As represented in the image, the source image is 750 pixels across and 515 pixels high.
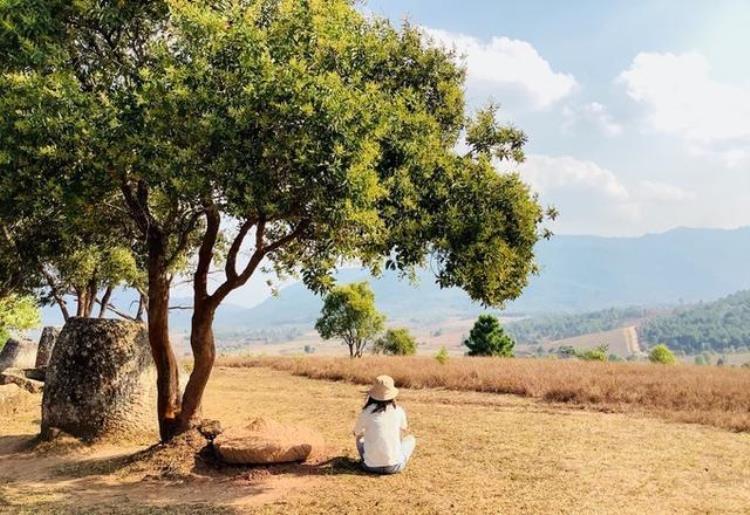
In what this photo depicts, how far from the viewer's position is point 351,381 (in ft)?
107

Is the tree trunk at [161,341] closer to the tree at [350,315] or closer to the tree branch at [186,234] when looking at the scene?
the tree branch at [186,234]

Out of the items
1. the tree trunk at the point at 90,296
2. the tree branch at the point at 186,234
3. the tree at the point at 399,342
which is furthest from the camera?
the tree at the point at 399,342

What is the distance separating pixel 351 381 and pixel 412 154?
21.6 meters

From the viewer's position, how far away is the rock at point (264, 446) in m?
13.9

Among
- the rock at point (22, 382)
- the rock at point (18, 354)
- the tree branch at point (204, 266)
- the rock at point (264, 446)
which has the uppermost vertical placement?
the tree branch at point (204, 266)

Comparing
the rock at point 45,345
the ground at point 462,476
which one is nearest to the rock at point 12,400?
the ground at point 462,476

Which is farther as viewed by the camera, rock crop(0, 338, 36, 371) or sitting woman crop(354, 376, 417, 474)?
rock crop(0, 338, 36, 371)

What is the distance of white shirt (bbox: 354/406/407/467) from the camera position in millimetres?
12875

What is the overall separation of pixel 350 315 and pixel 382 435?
2059 inches

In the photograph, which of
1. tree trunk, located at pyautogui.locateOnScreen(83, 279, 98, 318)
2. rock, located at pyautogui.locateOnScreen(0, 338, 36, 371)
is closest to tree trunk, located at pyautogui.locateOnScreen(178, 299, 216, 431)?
tree trunk, located at pyautogui.locateOnScreen(83, 279, 98, 318)

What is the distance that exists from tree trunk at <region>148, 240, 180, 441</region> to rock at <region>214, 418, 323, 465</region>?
228 cm

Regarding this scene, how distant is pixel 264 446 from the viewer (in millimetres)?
13859

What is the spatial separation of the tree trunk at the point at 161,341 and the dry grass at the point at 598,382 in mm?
14557

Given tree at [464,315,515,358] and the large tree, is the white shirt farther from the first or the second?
tree at [464,315,515,358]
